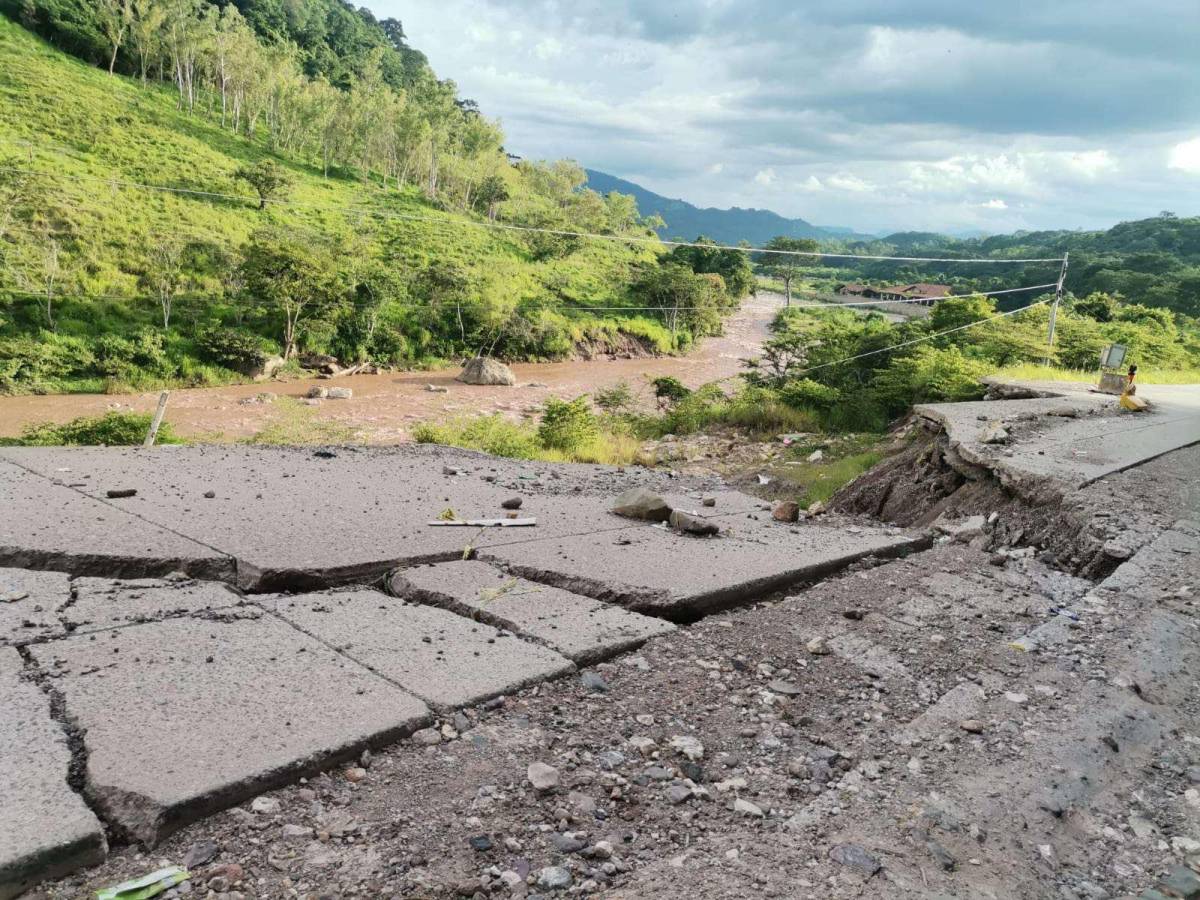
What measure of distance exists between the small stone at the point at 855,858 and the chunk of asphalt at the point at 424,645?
1097 millimetres

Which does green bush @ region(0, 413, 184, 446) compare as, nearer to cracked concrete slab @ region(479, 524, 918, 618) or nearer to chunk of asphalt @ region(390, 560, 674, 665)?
cracked concrete slab @ region(479, 524, 918, 618)

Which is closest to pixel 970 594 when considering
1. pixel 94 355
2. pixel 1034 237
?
pixel 94 355

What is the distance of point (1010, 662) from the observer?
10.5 feet

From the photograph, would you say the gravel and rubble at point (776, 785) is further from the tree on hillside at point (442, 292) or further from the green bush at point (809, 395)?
the tree on hillside at point (442, 292)

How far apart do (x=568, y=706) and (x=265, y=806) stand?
0.95m

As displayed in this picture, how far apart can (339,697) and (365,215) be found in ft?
126

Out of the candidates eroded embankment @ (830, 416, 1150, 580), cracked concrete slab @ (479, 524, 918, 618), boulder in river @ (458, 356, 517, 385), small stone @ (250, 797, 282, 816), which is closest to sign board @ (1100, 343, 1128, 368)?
eroded embankment @ (830, 416, 1150, 580)

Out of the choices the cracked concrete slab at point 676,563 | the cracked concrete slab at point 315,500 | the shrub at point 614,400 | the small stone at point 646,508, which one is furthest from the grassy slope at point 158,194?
the cracked concrete slab at point 676,563

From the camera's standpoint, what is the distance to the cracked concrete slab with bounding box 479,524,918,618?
3.52 m

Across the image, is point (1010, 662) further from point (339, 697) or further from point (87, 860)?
point (87, 860)

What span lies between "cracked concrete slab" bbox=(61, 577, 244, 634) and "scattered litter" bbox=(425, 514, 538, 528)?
1387 millimetres

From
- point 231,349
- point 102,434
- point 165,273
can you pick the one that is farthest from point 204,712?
point 165,273

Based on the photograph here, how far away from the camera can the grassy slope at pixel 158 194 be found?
26781mm

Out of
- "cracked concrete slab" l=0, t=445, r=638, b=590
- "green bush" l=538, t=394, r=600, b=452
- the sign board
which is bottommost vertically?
"green bush" l=538, t=394, r=600, b=452
